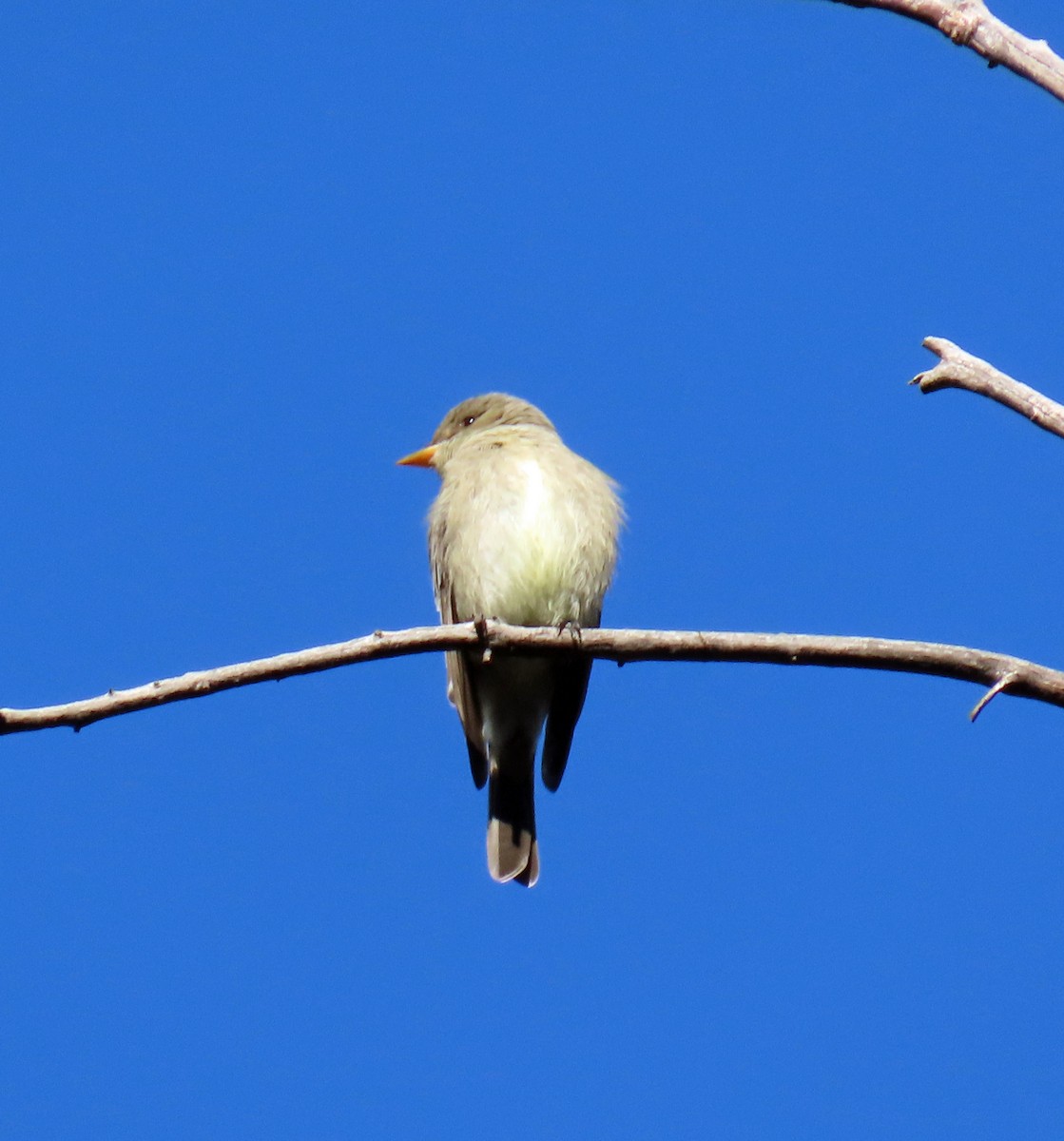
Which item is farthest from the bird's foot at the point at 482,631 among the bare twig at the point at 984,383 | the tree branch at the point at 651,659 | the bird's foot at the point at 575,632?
the bare twig at the point at 984,383

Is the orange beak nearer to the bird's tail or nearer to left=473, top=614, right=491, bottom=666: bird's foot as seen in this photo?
the bird's tail

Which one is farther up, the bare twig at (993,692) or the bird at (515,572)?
the bird at (515,572)

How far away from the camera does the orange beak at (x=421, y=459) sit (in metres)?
8.56

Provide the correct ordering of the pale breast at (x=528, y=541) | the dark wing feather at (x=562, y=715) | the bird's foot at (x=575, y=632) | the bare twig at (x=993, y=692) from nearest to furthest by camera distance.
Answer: the bare twig at (x=993, y=692) → the bird's foot at (x=575, y=632) → the pale breast at (x=528, y=541) → the dark wing feather at (x=562, y=715)

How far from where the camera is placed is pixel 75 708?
4117 millimetres

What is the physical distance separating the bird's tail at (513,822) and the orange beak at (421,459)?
1.74 metres

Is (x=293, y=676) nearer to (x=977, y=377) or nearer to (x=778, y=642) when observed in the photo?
(x=778, y=642)

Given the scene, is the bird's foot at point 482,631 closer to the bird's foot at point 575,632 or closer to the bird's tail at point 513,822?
the bird's foot at point 575,632

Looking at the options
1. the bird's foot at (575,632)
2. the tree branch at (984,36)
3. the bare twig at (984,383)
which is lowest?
the bird's foot at (575,632)

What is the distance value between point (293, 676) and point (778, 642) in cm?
140

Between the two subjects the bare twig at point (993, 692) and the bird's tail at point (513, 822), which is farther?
the bird's tail at point (513, 822)

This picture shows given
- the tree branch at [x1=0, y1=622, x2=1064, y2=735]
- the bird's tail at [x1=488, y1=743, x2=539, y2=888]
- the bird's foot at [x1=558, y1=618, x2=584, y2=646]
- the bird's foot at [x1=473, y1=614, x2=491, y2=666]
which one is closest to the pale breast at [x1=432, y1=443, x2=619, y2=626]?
the bird's tail at [x1=488, y1=743, x2=539, y2=888]

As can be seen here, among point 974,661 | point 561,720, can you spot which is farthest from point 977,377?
point 561,720

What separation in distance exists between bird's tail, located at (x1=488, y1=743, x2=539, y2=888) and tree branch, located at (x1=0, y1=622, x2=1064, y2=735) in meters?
3.23
